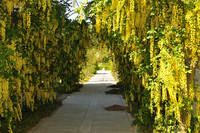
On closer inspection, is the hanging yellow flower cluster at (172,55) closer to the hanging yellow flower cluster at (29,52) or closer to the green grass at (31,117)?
the hanging yellow flower cluster at (29,52)

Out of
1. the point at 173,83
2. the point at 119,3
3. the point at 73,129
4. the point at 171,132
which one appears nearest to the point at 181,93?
the point at 173,83

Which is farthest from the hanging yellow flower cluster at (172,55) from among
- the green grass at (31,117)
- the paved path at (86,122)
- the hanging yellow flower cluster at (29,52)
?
the green grass at (31,117)

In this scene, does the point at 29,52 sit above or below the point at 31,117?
above

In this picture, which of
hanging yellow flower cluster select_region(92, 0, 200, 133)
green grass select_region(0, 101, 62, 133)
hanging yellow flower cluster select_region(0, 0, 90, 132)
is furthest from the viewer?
green grass select_region(0, 101, 62, 133)

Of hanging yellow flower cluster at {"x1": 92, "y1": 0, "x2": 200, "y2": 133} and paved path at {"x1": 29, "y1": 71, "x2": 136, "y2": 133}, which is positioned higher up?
hanging yellow flower cluster at {"x1": 92, "y1": 0, "x2": 200, "y2": 133}

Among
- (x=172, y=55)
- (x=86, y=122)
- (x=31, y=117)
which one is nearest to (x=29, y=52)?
(x=31, y=117)

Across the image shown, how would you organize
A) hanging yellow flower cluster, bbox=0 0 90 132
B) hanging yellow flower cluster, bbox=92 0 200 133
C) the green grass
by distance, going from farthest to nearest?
1. the green grass
2. hanging yellow flower cluster, bbox=0 0 90 132
3. hanging yellow flower cluster, bbox=92 0 200 133

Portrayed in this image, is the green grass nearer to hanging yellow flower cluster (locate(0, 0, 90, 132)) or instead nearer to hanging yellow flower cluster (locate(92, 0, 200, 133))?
hanging yellow flower cluster (locate(0, 0, 90, 132))

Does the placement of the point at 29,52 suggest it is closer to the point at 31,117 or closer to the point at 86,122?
the point at 31,117

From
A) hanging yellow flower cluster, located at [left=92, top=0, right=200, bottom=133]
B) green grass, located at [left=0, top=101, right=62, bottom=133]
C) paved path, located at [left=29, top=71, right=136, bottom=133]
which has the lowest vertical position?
paved path, located at [left=29, top=71, right=136, bottom=133]

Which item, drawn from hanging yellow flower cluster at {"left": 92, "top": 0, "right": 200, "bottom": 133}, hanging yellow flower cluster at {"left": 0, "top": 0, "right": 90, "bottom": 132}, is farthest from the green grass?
hanging yellow flower cluster at {"left": 92, "top": 0, "right": 200, "bottom": 133}

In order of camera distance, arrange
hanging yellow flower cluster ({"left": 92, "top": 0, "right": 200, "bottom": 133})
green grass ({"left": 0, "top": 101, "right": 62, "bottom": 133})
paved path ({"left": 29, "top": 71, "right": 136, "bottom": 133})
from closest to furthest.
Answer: hanging yellow flower cluster ({"left": 92, "top": 0, "right": 200, "bottom": 133})
green grass ({"left": 0, "top": 101, "right": 62, "bottom": 133})
paved path ({"left": 29, "top": 71, "right": 136, "bottom": 133})

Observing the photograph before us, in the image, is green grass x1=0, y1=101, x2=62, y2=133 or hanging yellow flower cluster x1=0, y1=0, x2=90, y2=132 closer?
hanging yellow flower cluster x1=0, y1=0, x2=90, y2=132

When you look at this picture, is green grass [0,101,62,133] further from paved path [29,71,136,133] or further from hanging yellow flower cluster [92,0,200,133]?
hanging yellow flower cluster [92,0,200,133]
